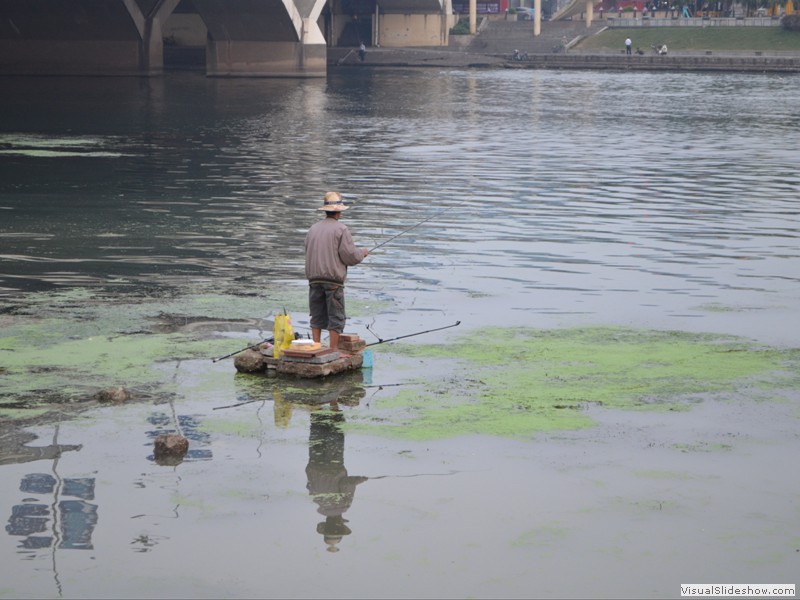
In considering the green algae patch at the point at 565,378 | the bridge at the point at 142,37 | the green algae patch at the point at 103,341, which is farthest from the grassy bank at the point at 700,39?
the green algae patch at the point at 103,341

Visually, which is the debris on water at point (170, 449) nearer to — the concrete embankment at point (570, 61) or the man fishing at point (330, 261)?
the man fishing at point (330, 261)

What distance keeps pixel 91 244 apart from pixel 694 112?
32.5m

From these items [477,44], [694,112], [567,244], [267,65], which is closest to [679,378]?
[567,244]

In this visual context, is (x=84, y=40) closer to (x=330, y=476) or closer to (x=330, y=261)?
(x=330, y=261)

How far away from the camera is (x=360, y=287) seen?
1495 cm

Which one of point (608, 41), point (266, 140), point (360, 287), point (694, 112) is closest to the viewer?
point (360, 287)

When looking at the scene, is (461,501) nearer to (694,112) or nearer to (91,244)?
(91,244)

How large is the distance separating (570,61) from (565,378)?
7258cm

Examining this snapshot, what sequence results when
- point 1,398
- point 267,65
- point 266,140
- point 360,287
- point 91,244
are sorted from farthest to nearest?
point 267,65
point 266,140
point 91,244
point 360,287
point 1,398

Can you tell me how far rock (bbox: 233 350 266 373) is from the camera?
10.8 metres

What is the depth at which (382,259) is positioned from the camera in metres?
17.0

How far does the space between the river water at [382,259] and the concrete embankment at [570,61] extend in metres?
28.3

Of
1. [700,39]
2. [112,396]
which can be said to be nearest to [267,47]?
[700,39]

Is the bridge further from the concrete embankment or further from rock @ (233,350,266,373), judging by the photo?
rock @ (233,350,266,373)
